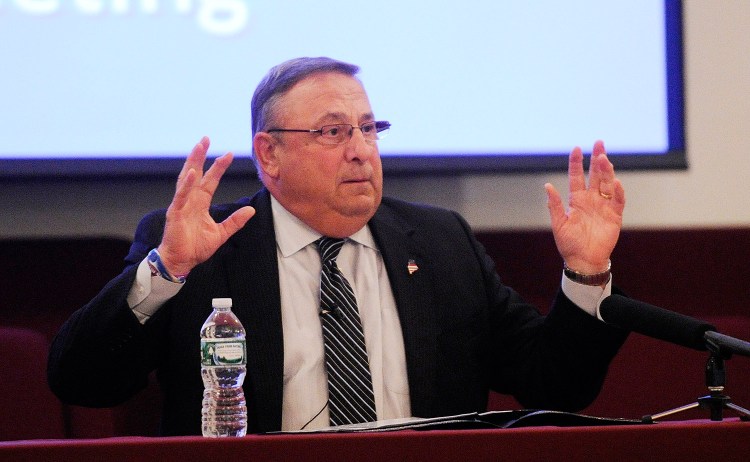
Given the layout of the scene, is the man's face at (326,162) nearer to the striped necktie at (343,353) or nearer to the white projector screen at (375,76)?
the striped necktie at (343,353)

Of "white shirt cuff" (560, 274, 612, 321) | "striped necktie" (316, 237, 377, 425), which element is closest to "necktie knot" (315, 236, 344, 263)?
"striped necktie" (316, 237, 377, 425)

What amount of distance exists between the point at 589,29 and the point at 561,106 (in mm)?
236

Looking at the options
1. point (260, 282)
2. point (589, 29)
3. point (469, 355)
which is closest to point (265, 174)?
point (260, 282)

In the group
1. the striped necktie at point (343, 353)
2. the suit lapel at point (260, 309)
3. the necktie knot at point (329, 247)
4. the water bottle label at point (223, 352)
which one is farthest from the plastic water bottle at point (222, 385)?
the necktie knot at point (329, 247)

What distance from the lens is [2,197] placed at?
2.86 m

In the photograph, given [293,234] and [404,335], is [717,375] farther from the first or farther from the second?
[293,234]

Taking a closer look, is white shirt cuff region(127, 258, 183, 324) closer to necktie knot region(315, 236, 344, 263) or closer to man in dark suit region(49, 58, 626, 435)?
man in dark suit region(49, 58, 626, 435)

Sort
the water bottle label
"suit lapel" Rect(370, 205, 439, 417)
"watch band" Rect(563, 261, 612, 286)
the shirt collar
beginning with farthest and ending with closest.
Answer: the shirt collar
"suit lapel" Rect(370, 205, 439, 417)
"watch band" Rect(563, 261, 612, 286)
the water bottle label

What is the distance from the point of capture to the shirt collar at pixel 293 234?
7.82ft

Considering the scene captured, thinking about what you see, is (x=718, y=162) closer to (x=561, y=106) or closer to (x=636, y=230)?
(x=636, y=230)

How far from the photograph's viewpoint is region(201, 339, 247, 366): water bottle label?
1748mm

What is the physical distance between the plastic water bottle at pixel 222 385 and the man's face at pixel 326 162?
0.40m

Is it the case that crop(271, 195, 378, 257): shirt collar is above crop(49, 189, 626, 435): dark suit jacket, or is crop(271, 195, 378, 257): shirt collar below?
above

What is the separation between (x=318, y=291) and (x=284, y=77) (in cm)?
52
